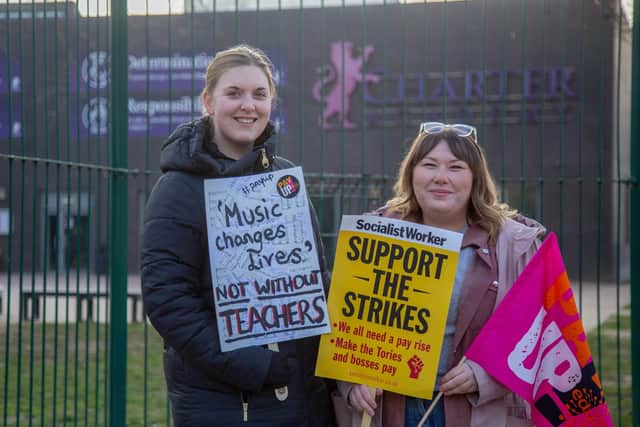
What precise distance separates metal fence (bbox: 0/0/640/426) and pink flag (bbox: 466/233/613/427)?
1429mm

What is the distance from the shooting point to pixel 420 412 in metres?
2.77

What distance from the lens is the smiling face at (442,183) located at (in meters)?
2.78

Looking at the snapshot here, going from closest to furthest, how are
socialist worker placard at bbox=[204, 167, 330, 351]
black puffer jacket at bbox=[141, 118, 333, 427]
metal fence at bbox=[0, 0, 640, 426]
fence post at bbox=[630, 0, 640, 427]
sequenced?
1. black puffer jacket at bbox=[141, 118, 333, 427]
2. socialist worker placard at bbox=[204, 167, 330, 351]
3. metal fence at bbox=[0, 0, 640, 426]
4. fence post at bbox=[630, 0, 640, 427]

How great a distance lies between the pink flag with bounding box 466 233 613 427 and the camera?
108 inches

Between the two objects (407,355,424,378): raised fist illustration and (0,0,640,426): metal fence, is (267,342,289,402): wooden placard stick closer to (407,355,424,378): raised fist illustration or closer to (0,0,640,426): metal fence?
(407,355,424,378): raised fist illustration

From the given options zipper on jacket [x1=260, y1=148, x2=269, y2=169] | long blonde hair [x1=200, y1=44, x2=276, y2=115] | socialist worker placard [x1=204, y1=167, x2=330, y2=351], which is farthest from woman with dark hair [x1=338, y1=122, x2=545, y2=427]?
long blonde hair [x1=200, y1=44, x2=276, y2=115]

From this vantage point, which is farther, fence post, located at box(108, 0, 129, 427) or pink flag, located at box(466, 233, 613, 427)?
fence post, located at box(108, 0, 129, 427)

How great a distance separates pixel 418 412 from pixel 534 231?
733 mm

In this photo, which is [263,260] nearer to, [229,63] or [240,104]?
[240,104]

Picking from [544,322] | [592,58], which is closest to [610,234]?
[592,58]

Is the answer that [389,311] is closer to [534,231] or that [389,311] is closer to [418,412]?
[418,412]

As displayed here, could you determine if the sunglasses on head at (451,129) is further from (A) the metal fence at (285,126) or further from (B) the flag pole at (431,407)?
(A) the metal fence at (285,126)

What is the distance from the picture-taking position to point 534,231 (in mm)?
2809

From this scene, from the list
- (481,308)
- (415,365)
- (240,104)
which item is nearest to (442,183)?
(481,308)
